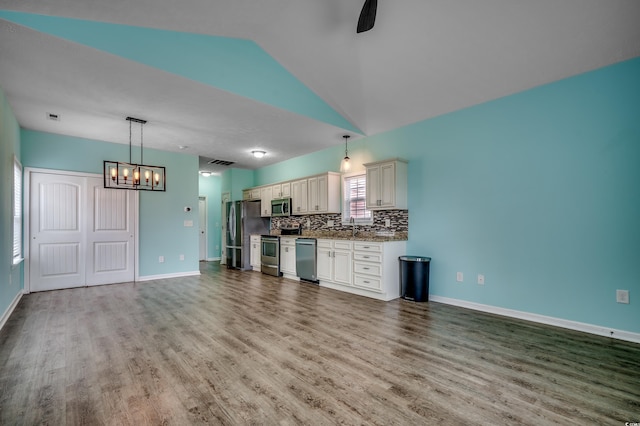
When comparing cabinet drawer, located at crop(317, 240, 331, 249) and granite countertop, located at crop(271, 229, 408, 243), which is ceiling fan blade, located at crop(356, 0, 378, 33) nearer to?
granite countertop, located at crop(271, 229, 408, 243)

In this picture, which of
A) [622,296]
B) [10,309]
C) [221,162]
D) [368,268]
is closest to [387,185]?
[368,268]

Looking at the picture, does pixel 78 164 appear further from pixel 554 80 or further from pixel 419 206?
pixel 554 80

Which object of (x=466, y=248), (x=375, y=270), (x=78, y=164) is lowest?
(x=375, y=270)

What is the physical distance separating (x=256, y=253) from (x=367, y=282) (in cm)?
335

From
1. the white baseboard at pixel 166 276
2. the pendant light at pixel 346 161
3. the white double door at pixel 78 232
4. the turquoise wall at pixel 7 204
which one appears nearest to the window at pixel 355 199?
the pendant light at pixel 346 161

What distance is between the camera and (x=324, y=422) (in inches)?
66.5

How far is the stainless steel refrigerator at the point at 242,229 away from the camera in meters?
7.29

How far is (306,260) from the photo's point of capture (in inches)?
223

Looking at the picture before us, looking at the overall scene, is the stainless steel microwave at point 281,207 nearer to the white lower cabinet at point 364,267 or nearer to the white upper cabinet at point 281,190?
the white upper cabinet at point 281,190

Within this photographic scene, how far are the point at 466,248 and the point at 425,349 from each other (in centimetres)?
191

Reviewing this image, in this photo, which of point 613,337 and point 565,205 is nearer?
point 613,337

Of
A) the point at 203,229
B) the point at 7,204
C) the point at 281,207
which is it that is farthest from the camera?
the point at 203,229

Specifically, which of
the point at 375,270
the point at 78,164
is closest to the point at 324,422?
the point at 375,270

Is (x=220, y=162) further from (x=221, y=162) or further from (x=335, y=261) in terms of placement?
(x=335, y=261)
